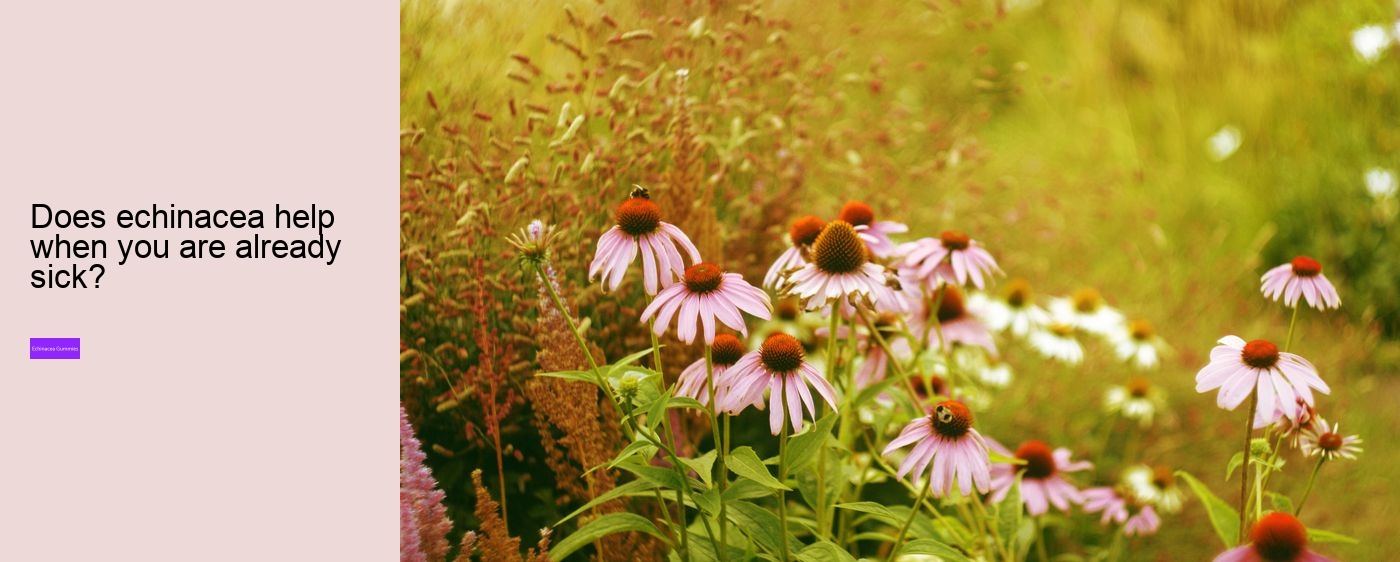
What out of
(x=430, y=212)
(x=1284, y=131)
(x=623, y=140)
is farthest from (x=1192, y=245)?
(x=430, y=212)

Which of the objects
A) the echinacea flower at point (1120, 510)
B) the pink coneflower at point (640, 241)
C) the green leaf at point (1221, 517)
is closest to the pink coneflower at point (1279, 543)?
the green leaf at point (1221, 517)

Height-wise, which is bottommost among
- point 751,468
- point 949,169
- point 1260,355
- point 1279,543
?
point 1279,543

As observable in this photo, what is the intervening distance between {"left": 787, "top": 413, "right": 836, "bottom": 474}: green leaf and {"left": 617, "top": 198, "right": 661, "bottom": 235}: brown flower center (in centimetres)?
31

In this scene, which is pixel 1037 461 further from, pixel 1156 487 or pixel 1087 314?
pixel 1087 314

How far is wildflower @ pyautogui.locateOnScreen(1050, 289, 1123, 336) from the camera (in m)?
2.70

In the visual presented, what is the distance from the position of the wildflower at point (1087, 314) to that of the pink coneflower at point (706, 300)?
5.08 feet

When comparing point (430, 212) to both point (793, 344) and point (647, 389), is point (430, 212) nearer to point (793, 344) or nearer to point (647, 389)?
point (647, 389)

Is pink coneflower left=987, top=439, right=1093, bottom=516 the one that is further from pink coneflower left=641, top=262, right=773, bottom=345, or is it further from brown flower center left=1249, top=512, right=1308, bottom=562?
pink coneflower left=641, top=262, right=773, bottom=345

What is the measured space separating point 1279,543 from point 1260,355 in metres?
0.27

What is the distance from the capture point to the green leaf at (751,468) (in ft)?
4.14

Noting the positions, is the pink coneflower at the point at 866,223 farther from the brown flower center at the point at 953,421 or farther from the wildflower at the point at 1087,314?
the wildflower at the point at 1087,314

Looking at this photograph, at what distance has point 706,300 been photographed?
1.35 meters

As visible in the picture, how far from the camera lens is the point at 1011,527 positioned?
1747mm
